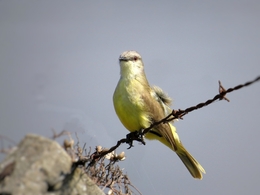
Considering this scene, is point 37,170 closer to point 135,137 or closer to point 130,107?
point 130,107

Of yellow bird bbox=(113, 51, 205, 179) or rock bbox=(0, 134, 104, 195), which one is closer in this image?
rock bbox=(0, 134, 104, 195)

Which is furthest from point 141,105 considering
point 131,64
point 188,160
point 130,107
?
point 188,160

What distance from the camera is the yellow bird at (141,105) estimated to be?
530cm

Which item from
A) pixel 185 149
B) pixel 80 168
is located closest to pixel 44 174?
pixel 80 168

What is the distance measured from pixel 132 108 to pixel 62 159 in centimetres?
226

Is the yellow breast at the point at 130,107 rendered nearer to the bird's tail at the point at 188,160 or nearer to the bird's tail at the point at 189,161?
the bird's tail at the point at 188,160

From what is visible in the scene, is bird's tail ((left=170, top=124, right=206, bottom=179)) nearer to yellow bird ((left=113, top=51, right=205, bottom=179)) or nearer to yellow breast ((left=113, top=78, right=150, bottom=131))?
yellow bird ((left=113, top=51, right=205, bottom=179))

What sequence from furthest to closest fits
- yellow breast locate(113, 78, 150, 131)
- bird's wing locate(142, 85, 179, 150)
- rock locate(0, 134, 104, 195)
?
bird's wing locate(142, 85, 179, 150)
yellow breast locate(113, 78, 150, 131)
rock locate(0, 134, 104, 195)

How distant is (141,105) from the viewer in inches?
209

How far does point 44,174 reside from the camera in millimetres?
2914

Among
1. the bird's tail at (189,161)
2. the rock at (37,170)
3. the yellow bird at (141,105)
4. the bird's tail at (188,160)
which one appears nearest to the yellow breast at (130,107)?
the yellow bird at (141,105)

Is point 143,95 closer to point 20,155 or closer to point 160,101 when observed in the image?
point 160,101

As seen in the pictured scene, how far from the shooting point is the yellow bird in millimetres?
5296

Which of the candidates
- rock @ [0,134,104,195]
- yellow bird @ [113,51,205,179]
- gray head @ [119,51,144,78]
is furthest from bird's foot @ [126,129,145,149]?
rock @ [0,134,104,195]
